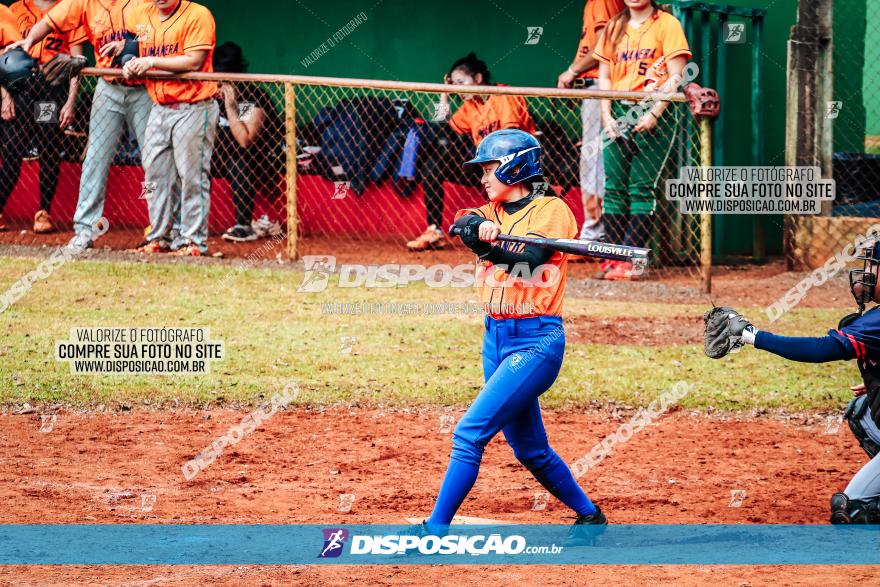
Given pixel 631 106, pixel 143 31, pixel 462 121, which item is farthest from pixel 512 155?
pixel 462 121

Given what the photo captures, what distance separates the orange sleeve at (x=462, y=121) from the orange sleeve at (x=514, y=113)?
19.0 inches

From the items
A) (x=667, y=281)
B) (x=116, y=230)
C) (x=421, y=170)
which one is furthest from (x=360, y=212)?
(x=667, y=281)

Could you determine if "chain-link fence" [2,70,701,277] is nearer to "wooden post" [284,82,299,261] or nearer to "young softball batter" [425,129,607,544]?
"wooden post" [284,82,299,261]

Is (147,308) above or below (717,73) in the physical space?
below

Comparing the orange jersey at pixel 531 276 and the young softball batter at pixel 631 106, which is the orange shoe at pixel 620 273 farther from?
the orange jersey at pixel 531 276

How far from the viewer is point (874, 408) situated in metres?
5.90

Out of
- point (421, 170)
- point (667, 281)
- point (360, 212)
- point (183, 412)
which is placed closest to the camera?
point (183, 412)

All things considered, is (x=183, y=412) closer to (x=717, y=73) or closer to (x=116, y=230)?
(x=116, y=230)

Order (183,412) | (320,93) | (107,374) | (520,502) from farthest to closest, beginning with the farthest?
(320,93) < (107,374) < (183,412) < (520,502)

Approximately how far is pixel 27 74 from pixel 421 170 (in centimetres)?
387

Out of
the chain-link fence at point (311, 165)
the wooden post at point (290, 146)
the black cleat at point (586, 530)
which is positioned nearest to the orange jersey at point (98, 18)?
the chain-link fence at point (311, 165)

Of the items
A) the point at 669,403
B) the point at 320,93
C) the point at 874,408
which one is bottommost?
the point at 669,403

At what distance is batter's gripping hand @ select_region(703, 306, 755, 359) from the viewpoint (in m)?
5.53

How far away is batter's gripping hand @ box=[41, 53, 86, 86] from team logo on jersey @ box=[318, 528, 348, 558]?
691cm
